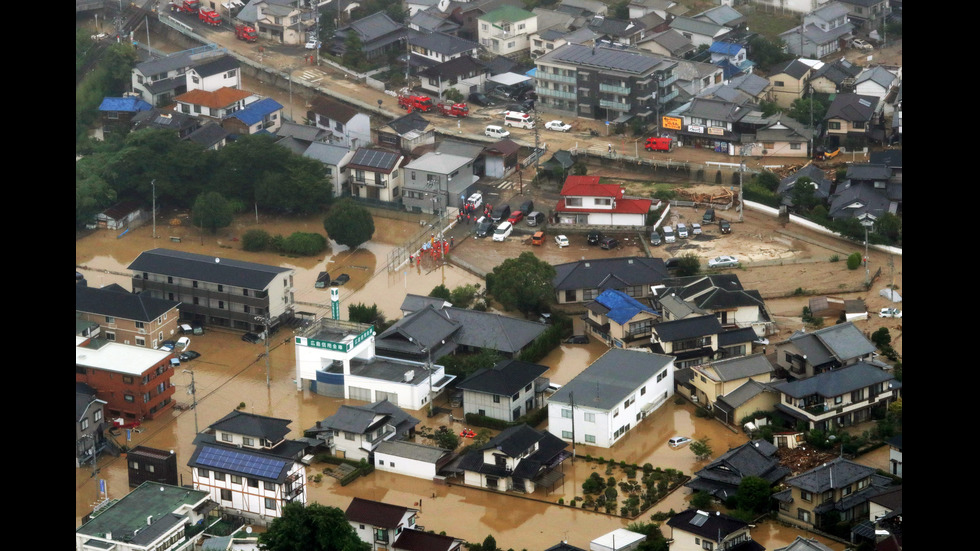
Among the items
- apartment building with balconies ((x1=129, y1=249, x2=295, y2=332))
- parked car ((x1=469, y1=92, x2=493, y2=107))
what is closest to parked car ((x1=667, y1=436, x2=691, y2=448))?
apartment building with balconies ((x1=129, y1=249, x2=295, y2=332))

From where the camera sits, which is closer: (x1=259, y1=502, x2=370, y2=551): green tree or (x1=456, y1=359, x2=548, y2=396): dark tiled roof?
(x1=259, y1=502, x2=370, y2=551): green tree

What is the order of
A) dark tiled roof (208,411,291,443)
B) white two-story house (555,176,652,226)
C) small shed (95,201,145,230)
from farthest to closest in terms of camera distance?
small shed (95,201,145,230)
white two-story house (555,176,652,226)
dark tiled roof (208,411,291,443)

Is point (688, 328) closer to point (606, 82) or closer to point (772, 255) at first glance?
Answer: point (772, 255)

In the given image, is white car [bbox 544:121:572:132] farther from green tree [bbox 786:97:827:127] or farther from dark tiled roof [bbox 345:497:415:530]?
dark tiled roof [bbox 345:497:415:530]

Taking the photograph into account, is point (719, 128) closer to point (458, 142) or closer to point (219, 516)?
point (458, 142)

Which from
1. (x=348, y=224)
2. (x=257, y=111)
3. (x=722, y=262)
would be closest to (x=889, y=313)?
(x=722, y=262)

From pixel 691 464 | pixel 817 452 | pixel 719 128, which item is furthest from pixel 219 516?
pixel 719 128

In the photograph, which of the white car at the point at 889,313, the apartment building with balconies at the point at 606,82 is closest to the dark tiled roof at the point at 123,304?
the white car at the point at 889,313
